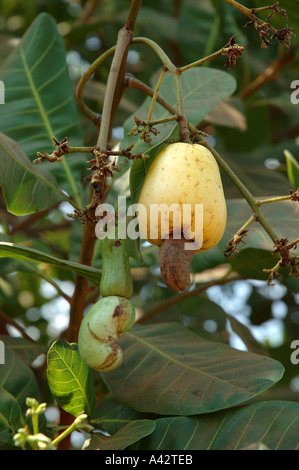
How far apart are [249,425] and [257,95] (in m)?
1.71

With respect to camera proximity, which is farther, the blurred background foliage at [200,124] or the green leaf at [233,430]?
the blurred background foliage at [200,124]

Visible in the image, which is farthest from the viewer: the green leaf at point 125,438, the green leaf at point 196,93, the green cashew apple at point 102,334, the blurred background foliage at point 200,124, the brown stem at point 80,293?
the blurred background foliage at point 200,124

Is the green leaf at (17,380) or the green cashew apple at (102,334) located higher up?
the green cashew apple at (102,334)

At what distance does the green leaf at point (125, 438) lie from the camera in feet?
3.60

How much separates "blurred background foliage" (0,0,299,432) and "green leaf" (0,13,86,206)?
0.47 m

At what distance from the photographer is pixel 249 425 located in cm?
117

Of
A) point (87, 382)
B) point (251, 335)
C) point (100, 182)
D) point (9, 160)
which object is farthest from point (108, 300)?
point (251, 335)

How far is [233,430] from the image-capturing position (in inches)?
46.3

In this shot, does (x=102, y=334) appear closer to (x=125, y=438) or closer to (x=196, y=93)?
(x=125, y=438)

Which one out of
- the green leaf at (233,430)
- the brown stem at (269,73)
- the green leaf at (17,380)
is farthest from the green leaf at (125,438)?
the brown stem at (269,73)

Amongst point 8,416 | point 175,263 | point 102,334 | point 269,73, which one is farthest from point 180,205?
point 269,73

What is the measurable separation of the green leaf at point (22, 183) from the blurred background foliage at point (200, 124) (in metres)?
0.70

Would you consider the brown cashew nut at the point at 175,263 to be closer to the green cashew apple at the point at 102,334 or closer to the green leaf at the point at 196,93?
the green cashew apple at the point at 102,334
